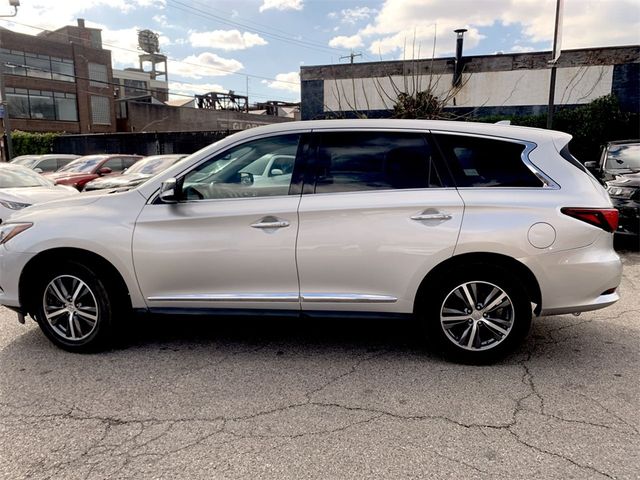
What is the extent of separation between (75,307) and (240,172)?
170cm

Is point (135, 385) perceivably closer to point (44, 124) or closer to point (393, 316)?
point (393, 316)

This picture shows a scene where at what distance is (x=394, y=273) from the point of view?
3.46 m

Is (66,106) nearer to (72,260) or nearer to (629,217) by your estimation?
(72,260)

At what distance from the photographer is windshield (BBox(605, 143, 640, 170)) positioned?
7930 mm

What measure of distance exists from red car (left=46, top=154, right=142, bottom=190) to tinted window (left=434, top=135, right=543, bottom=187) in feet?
37.0

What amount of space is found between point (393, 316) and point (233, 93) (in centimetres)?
4823

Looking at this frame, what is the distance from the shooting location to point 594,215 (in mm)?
3361

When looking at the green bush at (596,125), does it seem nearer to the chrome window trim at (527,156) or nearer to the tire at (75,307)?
the chrome window trim at (527,156)

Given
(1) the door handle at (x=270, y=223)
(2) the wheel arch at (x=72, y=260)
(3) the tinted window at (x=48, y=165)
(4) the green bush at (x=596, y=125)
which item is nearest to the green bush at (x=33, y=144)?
(3) the tinted window at (x=48, y=165)

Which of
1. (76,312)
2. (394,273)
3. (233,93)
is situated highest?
(233,93)

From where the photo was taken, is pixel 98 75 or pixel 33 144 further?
pixel 98 75

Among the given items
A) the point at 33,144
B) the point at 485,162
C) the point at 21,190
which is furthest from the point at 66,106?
the point at 485,162

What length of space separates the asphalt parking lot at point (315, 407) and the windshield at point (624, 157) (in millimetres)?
4685

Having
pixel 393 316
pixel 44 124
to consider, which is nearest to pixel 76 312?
pixel 393 316
